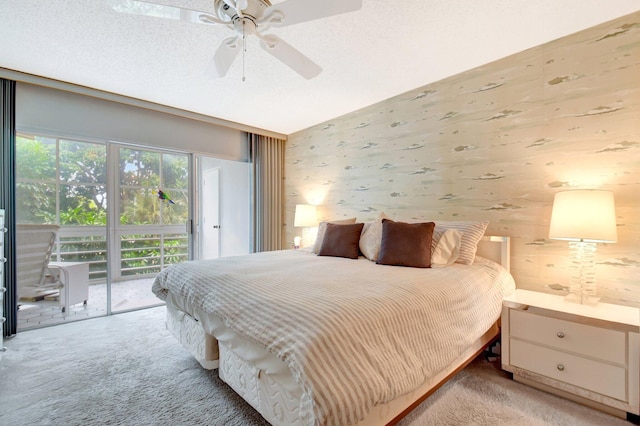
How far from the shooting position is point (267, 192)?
4602mm

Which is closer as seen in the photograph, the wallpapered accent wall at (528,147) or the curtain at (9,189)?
the wallpapered accent wall at (528,147)

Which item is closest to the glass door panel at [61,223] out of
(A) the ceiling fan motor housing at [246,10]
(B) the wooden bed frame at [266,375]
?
(B) the wooden bed frame at [266,375]

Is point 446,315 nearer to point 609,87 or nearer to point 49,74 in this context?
point 609,87

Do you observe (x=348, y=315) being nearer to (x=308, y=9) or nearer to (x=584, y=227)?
(x=308, y=9)

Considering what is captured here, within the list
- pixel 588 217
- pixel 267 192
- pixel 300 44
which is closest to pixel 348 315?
pixel 588 217

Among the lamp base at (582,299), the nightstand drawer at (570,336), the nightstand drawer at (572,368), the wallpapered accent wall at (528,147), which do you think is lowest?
the nightstand drawer at (572,368)

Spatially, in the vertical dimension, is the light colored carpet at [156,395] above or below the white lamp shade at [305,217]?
below

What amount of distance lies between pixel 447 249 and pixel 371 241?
0.66 meters

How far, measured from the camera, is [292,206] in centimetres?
472

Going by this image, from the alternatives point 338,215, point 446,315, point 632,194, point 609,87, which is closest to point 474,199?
point 632,194

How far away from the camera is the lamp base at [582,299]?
191 cm

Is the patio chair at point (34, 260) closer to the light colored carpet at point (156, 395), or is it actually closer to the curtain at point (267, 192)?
the light colored carpet at point (156, 395)

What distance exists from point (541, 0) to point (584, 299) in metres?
1.98

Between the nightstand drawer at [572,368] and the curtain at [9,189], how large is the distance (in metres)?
4.30
